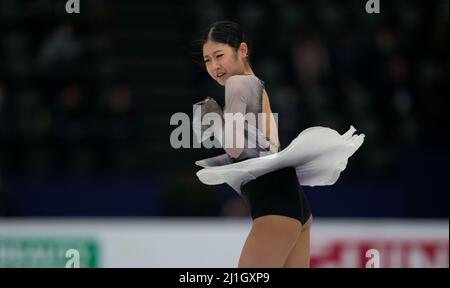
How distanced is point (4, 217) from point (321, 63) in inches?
146

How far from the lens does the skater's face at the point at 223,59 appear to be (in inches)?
148

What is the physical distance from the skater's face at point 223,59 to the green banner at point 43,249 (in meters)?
4.10

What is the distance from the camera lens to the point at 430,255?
8.00m

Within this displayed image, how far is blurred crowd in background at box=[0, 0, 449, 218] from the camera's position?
977 centimetres

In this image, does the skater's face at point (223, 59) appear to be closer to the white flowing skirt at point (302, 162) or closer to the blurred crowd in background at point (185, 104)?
the white flowing skirt at point (302, 162)

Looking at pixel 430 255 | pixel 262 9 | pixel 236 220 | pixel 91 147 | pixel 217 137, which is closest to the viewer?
pixel 217 137

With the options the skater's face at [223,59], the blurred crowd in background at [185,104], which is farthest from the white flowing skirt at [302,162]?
the blurred crowd in background at [185,104]

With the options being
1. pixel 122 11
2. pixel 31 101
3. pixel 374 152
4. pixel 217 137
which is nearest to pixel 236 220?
pixel 374 152

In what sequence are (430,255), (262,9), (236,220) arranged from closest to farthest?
1. (430,255)
2. (236,220)
3. (262,9)

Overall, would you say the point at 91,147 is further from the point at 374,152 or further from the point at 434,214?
the point at 434,214

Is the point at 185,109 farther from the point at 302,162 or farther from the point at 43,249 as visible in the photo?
the point at 302,162

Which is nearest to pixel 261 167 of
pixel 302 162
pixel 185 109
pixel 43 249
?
pixel 302 162

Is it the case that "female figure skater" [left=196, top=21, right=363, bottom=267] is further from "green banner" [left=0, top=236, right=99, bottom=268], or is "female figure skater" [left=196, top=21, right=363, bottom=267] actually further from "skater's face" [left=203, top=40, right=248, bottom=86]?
"green banner" [left=0, top=236, right=99, bottom=268]

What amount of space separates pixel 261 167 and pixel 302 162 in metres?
0.22
